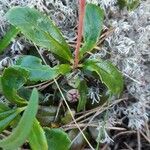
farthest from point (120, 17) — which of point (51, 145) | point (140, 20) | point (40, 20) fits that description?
point (51, 145)

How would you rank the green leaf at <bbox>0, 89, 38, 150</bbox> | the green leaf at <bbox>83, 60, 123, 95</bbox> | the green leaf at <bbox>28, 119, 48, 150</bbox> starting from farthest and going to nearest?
the green leaf at <bbox>83, 60, 123, 95</bbox>, the green leaf at <bbox>28, 119, 48, 150</bbox>, the green leaf at <bbox>0, 89, 38, 150</bbox>

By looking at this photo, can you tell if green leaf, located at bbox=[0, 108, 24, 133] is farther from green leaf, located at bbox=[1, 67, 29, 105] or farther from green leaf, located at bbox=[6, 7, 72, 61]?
green leaf, located at bbox=[6, 7, 72, 61]

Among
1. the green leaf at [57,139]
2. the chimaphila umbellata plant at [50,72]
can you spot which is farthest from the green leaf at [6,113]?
the green leaf at [57,139]

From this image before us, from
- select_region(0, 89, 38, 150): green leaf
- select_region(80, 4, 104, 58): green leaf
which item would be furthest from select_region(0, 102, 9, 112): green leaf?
select_region(80, 4, 104, 58): green leaf

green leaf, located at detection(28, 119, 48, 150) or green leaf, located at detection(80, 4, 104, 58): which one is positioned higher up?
green leaf, located at detection(80, 4, 104, 58)

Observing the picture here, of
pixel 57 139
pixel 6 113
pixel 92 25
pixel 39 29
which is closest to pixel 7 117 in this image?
pixel 6 113

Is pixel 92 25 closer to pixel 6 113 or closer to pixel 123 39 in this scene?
pixel 123 39

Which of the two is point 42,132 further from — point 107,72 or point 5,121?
point 107,72
